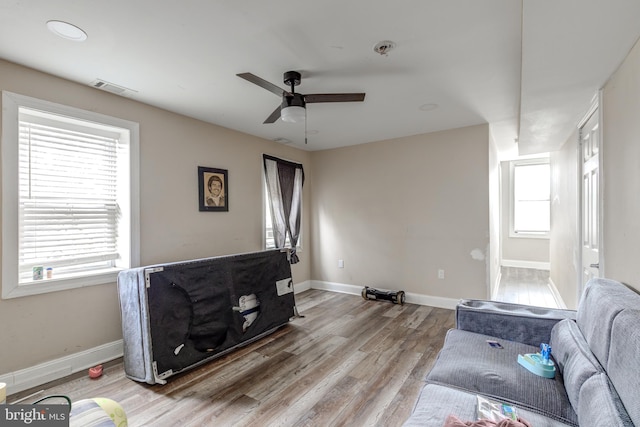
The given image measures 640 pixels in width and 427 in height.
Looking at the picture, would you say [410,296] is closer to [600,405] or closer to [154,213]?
[600,405]

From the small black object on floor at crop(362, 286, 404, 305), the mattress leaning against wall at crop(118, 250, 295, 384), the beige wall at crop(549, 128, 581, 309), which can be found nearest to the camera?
the mattress leaning against wall at crop(118, 250, 295, 384)

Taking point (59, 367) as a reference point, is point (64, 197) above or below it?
above

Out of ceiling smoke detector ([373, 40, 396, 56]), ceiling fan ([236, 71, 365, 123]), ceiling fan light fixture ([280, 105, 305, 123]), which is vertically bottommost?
ceiling fan light fixture ([280, 105, 305, 123])

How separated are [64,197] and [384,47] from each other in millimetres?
2870

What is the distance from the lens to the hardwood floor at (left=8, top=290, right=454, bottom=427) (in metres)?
1.94

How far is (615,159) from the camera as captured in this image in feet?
6.56

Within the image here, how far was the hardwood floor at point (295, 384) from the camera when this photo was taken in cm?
194

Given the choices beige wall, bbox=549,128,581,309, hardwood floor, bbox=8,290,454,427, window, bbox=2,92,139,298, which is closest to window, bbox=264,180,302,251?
hardwood floor, bbox=8,290,454,427

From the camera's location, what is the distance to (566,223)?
153 inches

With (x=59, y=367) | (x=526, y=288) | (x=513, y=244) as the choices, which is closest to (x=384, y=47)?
(x=59, y=367)

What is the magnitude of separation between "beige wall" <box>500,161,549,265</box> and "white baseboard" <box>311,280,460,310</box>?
172 inches

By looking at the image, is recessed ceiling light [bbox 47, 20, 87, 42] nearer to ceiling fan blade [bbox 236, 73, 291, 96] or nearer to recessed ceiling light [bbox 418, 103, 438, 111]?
ceiling fan blade [bbox 236, 73, 291, 96]

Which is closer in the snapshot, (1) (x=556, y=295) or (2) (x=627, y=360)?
(2) (x=627, y=360)

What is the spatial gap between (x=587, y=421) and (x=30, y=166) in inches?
145
